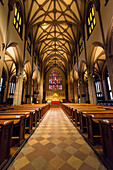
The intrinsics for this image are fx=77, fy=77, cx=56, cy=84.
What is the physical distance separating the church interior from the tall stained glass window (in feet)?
24.0

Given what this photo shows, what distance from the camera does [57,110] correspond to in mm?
11492

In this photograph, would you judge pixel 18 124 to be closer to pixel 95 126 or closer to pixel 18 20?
pixel 95 126

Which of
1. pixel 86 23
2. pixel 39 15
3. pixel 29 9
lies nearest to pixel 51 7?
pixel 39 15

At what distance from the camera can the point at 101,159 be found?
176 cm

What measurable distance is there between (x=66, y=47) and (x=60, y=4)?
8302mm

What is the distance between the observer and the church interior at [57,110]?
1769mm

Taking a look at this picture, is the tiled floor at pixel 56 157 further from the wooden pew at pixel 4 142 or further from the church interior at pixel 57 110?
the wooden pew at pixel 4 142

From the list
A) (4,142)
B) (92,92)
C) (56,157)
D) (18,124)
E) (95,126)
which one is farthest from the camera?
(92,92)

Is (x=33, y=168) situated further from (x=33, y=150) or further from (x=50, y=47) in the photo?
(x=50, y=47)

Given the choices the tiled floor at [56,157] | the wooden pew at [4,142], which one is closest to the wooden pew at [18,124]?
the tiled floor at [56,157]

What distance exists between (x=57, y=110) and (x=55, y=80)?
1711 centimetres

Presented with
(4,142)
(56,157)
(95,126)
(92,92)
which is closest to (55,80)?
(92,92)

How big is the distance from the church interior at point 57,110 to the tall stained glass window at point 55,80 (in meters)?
7.33

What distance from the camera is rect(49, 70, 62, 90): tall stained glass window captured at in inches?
1069
